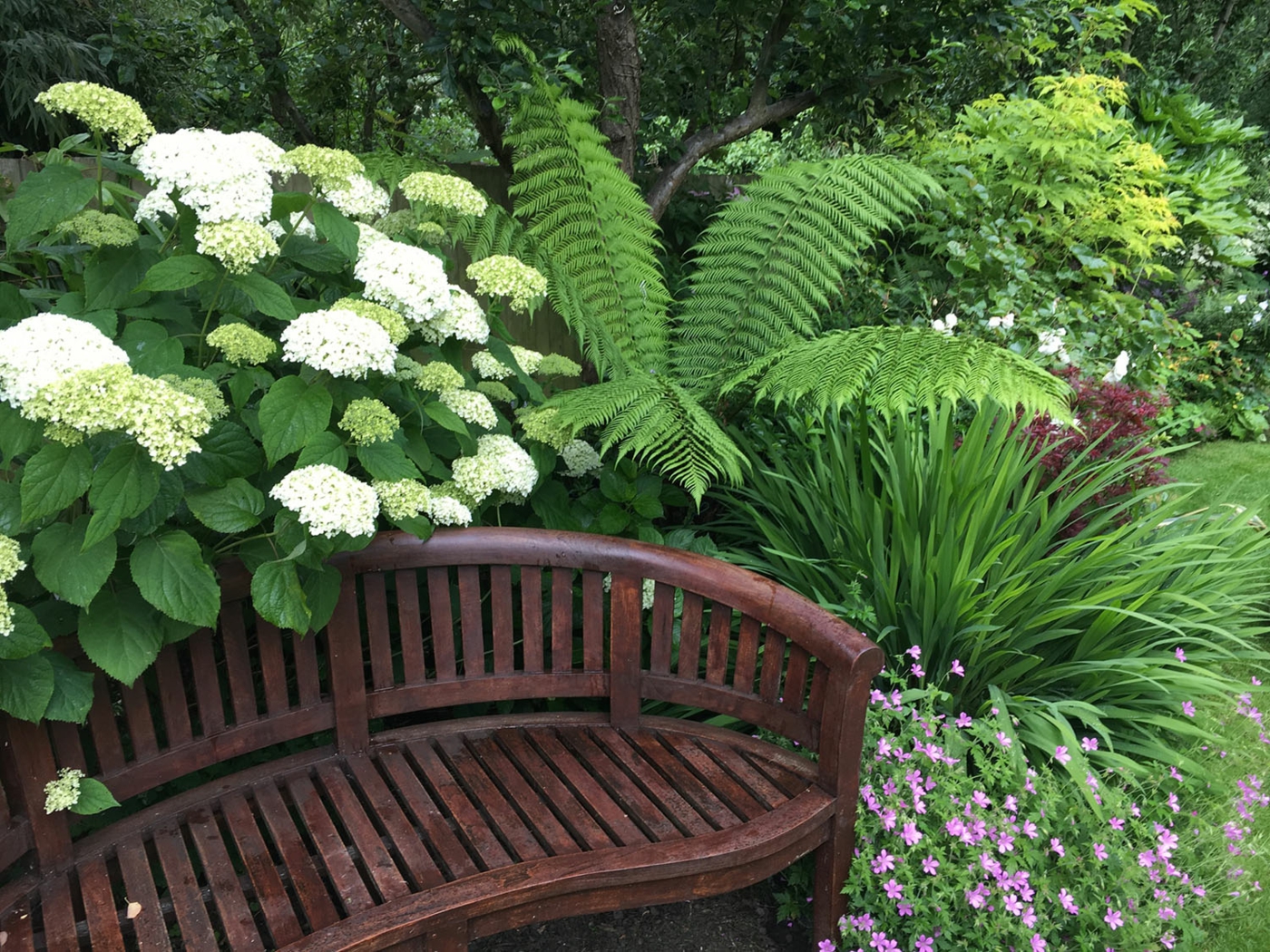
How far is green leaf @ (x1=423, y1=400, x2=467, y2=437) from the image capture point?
1752mm

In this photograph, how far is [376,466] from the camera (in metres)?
1.59

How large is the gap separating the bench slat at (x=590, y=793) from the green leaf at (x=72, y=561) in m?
0.93

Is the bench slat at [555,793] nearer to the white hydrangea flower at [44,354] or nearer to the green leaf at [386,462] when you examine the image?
the green leaf at [386,462]

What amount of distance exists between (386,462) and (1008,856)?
4.86ft

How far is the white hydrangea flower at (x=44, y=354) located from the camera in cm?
125

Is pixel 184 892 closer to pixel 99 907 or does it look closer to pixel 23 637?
pixel 99 907

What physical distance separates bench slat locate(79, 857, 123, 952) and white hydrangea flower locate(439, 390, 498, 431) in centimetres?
102

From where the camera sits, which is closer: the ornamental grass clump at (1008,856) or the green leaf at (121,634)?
the green leaf at (121,634)

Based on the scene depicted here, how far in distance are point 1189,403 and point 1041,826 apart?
423cm

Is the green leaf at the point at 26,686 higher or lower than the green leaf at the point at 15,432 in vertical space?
lower

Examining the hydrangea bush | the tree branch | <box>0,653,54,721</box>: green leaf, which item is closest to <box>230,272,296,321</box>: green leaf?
the hydrangea bush

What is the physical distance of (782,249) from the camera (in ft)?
9.70

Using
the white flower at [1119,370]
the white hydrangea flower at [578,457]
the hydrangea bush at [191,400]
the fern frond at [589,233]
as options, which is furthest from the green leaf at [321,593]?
the white flower at [1119,370]

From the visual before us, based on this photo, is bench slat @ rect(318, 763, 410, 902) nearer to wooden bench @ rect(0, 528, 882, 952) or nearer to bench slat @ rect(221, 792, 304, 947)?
wooden bench @ rect(0, 528, 882, 952)
